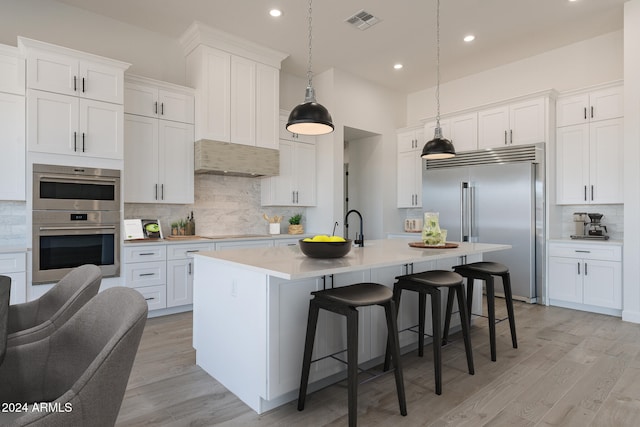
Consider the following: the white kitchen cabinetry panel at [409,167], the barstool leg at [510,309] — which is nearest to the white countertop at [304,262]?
the barstool leg at [510,309]

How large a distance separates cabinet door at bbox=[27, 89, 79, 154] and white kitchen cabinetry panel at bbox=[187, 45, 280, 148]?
4.40ft

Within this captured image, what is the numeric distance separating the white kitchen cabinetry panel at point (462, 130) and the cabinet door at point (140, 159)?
13.6 feet

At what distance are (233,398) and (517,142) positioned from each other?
465 centimetres

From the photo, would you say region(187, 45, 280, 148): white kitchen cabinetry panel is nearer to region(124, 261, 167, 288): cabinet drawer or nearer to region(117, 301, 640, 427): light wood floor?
region(124, 261, 167, 288): cabinet drawer

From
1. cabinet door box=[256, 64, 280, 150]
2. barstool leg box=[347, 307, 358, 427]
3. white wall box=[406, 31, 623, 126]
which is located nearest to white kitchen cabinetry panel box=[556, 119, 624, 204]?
white wall box=[406, 31, 623, 126]

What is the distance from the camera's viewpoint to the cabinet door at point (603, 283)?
4082mm

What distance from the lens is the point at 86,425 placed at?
862 mm

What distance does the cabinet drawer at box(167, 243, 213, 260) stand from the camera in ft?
13.6

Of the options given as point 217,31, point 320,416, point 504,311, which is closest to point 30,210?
point 217,31

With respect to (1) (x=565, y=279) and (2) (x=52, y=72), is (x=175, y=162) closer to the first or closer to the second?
(2) (x=52, y=72)

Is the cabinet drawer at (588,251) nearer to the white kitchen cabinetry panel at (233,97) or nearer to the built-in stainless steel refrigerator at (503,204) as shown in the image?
the built-in stainless steel refrigerator at (503,204)

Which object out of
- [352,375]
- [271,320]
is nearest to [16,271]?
[271,320]

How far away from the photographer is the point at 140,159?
4.22m

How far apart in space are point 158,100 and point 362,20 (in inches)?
100
